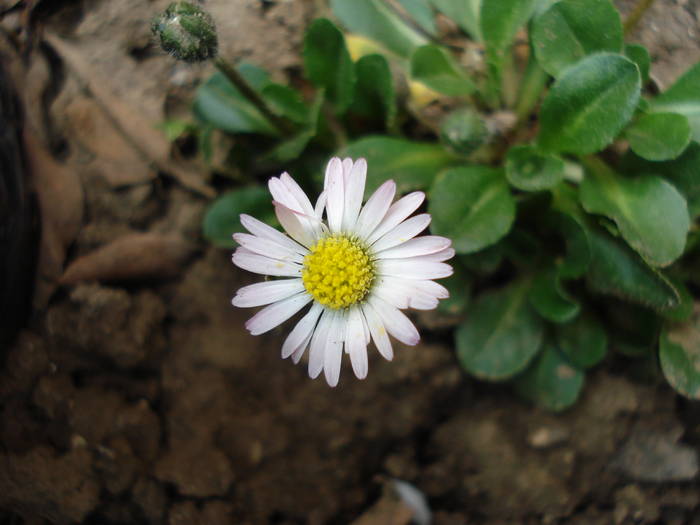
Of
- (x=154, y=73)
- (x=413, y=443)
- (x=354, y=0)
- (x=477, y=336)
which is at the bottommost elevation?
(x=413, y=443)

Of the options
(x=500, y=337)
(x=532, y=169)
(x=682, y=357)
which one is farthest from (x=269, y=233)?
(x=682, y=357)

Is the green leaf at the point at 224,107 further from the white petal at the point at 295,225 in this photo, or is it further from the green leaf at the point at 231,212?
the white petal at the point at 295,225

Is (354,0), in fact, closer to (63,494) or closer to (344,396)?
(344,396)

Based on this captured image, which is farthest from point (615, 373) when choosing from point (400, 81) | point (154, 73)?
point (154, 73)

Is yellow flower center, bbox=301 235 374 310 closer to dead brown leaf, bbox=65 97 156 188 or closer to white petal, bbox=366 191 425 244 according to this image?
white petal, bbox=366 191 425 244

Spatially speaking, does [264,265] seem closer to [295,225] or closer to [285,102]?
[295,225]
